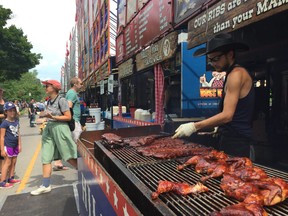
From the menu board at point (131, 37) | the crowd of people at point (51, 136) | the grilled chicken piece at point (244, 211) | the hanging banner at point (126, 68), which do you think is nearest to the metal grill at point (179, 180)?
the grilled chicken piece at point (244, 211)

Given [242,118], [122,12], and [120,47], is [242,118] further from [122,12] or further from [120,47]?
[122,12]

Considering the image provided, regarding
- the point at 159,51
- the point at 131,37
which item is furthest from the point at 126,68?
the point at 159,51

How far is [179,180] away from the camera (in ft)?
6.98

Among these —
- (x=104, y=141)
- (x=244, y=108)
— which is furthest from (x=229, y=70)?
(x=104, y=141)

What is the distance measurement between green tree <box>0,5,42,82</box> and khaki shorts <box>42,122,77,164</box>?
1224 inches

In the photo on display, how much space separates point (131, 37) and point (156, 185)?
9.47m

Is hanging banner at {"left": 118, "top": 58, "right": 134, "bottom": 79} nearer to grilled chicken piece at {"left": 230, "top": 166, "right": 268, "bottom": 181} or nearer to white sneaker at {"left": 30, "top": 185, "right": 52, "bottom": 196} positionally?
white sneaker at {"left": 30, "top": 185, "right": 52, "bottom": 196}

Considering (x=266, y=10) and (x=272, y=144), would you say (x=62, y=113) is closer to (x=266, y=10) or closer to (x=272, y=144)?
(x=266, y=10)

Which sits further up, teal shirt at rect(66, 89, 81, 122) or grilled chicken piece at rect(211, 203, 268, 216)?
teal shirt at rect(66, 89, 81, 122)

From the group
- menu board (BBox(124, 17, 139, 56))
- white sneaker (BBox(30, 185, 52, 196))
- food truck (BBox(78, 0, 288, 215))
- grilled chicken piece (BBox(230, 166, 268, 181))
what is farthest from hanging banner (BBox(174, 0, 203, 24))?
white sneaker (BBox(30, 185, 52, 196))

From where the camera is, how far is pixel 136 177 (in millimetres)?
2133

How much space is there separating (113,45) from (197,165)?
1447cm

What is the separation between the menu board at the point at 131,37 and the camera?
1016 centimetres

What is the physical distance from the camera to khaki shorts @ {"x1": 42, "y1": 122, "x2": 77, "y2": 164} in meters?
A: 5.01
